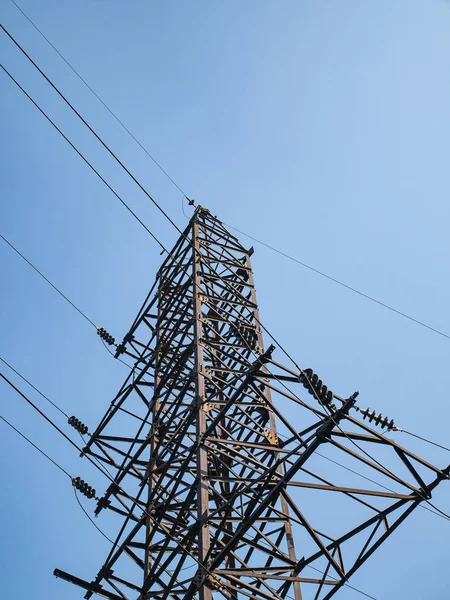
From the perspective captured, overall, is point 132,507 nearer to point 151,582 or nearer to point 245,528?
point 151,582

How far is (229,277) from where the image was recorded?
58.9ft

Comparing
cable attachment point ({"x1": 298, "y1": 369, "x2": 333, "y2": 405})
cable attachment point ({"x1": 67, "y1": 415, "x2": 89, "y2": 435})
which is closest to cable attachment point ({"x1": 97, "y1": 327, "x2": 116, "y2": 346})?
cable attachment point ({"x1": 67, "y1": 415, "x2": 89, "y2": 435})

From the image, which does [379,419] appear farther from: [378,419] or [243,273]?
[243,273]

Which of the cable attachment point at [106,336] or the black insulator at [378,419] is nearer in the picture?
the black insulator at [378,419]

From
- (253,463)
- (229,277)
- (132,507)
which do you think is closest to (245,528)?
(253,463)

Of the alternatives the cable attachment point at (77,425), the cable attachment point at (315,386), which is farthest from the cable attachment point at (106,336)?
the cable attachment point at (315,386)

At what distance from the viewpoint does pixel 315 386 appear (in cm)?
958

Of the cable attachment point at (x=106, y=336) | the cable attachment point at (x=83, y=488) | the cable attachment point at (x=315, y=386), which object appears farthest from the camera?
the cable attachment point at (x=106, y=336)

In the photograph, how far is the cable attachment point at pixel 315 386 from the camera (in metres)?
9.34

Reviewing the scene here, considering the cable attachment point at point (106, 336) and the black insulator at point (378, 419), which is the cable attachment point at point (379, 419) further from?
the cable attachment point at point (106, 336)

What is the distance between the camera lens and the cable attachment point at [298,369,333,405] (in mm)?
9336

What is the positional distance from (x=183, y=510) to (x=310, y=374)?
11.6 ft

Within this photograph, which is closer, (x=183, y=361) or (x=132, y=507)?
(x=132, y=507)

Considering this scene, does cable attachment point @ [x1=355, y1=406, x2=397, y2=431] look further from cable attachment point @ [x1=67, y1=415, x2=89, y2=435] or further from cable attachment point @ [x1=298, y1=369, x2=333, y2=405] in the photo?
cable attachment point @ [x1=67, y1=415, x2=89, y2=435]
